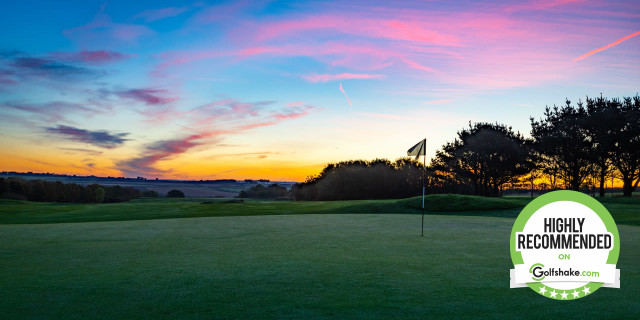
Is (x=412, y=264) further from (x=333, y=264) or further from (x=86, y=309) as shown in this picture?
(x=86, y=309)

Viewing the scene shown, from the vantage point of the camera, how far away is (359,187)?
84.7m

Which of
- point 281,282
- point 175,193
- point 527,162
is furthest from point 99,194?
point 281,282

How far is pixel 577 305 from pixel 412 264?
330cm

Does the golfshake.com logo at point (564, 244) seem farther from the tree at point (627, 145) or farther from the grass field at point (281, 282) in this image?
the tree at point (627, 145)

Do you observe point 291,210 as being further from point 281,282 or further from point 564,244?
point 281,282

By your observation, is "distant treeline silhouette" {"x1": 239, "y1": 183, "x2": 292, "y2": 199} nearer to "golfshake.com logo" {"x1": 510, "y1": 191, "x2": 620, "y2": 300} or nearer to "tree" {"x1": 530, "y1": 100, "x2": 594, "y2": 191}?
"tree" {"x1": 530, "y1": 100, "x2": 594, "y2": 191}

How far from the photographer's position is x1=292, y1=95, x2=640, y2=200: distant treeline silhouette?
5619 cm

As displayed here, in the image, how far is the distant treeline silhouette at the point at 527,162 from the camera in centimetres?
5619

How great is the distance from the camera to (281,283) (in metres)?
6.90

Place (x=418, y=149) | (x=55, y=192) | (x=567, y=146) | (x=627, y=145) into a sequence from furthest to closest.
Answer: (x=55, y=192), (x=567, y=146), (x=627, y=145), (x=418, y=149)

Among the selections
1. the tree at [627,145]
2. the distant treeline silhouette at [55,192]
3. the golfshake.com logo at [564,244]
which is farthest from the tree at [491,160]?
the golfshake.com logo at [564,244]

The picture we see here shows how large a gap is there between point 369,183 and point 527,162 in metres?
28.3

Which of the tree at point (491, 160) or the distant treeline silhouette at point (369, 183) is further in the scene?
the distant treeline silhouette at point (369, 183)

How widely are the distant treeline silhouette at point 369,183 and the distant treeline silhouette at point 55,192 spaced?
36838 millimetres
